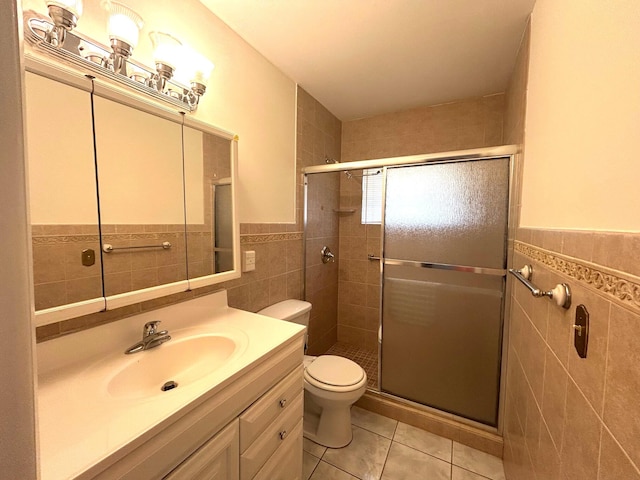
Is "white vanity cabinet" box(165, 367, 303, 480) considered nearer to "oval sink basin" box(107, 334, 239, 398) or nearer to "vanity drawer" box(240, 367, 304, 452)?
"vanity drawer" box(240, 367, 304, 452)

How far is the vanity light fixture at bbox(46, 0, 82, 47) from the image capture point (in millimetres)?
781

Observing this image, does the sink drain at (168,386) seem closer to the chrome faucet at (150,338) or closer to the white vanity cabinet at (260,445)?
the chrome faucet at (150,338)

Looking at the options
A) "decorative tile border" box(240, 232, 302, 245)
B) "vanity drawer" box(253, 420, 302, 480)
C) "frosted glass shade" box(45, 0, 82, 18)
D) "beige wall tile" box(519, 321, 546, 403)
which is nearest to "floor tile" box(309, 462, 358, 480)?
"vanity drawer" box(253, 420, 302, 480)

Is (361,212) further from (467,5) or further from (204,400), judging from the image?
(204,400)

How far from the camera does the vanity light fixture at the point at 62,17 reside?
78 centimetres

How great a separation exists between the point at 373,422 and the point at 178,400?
1539 millimetres

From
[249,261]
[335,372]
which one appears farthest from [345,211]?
[335,372]

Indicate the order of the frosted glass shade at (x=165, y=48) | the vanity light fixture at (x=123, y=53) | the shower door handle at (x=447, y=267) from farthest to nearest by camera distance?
1. the shower door handle at (x=447, y=267)
2. the frosted glass shade at (x=165, y=48)
3. the vanity light fixture at (x=123, y=53)

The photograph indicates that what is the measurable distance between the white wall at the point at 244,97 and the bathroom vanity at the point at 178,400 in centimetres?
72

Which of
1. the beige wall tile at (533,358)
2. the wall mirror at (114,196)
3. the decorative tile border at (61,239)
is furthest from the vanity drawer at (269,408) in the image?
the beige wall tile at (533,358)

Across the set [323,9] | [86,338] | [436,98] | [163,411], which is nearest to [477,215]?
[436,98]

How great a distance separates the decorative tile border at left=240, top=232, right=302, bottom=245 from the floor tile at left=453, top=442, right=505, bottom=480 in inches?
65.7

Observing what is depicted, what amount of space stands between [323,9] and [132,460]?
1.81 m

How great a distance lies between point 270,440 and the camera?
97 centimetres
